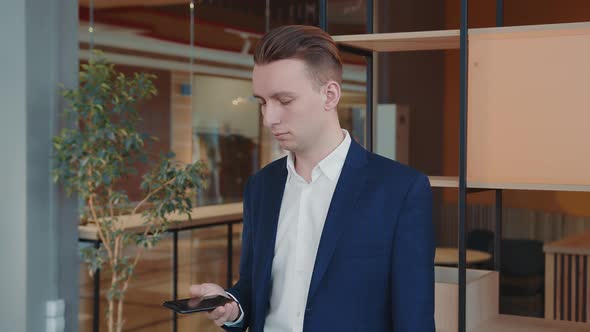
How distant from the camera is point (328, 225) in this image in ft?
5.84

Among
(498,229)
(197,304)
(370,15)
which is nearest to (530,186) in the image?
(498,229)

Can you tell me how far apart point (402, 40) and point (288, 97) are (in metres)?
1.50

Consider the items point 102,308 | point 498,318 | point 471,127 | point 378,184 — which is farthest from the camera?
point 102,308

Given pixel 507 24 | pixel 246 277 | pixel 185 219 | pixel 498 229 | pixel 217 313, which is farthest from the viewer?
pixel 507 24

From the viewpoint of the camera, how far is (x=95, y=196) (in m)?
4.59

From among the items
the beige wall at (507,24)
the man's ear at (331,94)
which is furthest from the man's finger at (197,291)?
the beige wall at (507,24)

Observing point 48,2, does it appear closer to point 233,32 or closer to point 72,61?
point 72,61

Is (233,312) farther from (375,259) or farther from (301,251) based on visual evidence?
(375,259)

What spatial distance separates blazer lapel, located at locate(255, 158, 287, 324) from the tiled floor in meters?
3.61

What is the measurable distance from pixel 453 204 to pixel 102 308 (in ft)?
13.5

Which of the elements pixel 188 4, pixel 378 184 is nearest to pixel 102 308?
pixel 188 4

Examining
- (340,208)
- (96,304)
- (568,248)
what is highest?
(340,208)

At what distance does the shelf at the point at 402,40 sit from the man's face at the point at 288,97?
1.35 meters

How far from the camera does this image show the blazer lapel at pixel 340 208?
5.78 feet
